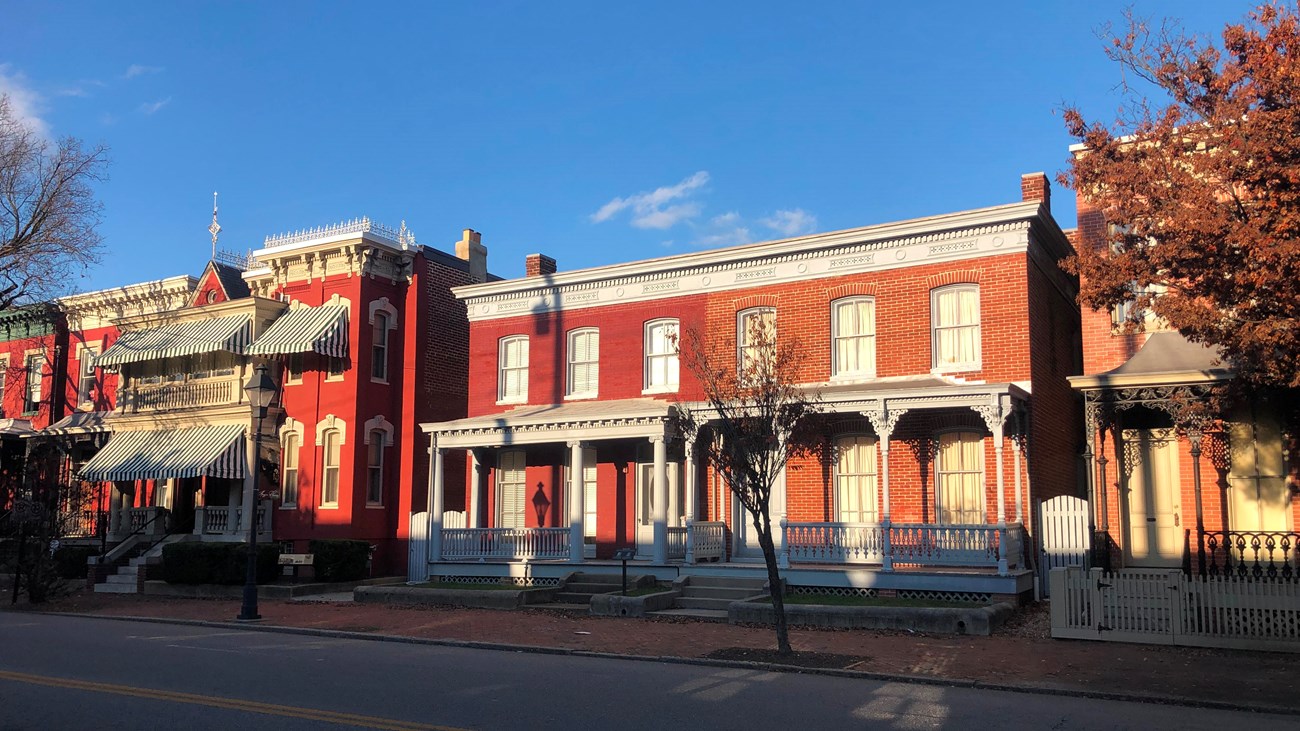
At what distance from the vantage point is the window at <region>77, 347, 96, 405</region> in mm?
35806

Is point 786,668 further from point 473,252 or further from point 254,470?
point 473,252

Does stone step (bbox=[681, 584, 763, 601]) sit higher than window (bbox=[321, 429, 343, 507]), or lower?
lower

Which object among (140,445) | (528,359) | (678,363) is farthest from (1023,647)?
(140,445)

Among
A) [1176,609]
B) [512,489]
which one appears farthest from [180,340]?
[1176,609]

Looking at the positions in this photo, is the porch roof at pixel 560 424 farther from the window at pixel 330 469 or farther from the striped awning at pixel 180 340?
the striped awning at pixel 180 340

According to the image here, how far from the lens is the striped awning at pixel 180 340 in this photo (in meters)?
29.7

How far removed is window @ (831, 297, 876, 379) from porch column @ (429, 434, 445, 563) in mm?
10022

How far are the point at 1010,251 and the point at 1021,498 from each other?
16.2 feet

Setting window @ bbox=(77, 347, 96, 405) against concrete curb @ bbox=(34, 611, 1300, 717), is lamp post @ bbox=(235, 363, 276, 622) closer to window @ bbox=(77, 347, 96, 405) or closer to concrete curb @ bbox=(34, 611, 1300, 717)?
concrete curb @ bbox=(34, 611, 1300, 717)

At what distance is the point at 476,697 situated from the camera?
10.8 m

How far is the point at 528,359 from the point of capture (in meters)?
27.9

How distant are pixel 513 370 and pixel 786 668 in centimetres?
1624

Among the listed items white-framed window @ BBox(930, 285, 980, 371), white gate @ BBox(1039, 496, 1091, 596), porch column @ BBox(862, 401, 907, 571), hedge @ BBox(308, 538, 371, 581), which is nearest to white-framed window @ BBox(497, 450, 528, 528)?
hedge @ BBox(308, 538, 371, 581)

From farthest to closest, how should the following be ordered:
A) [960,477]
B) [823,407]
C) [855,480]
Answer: [855,480]
[960,477]
[823,407]
